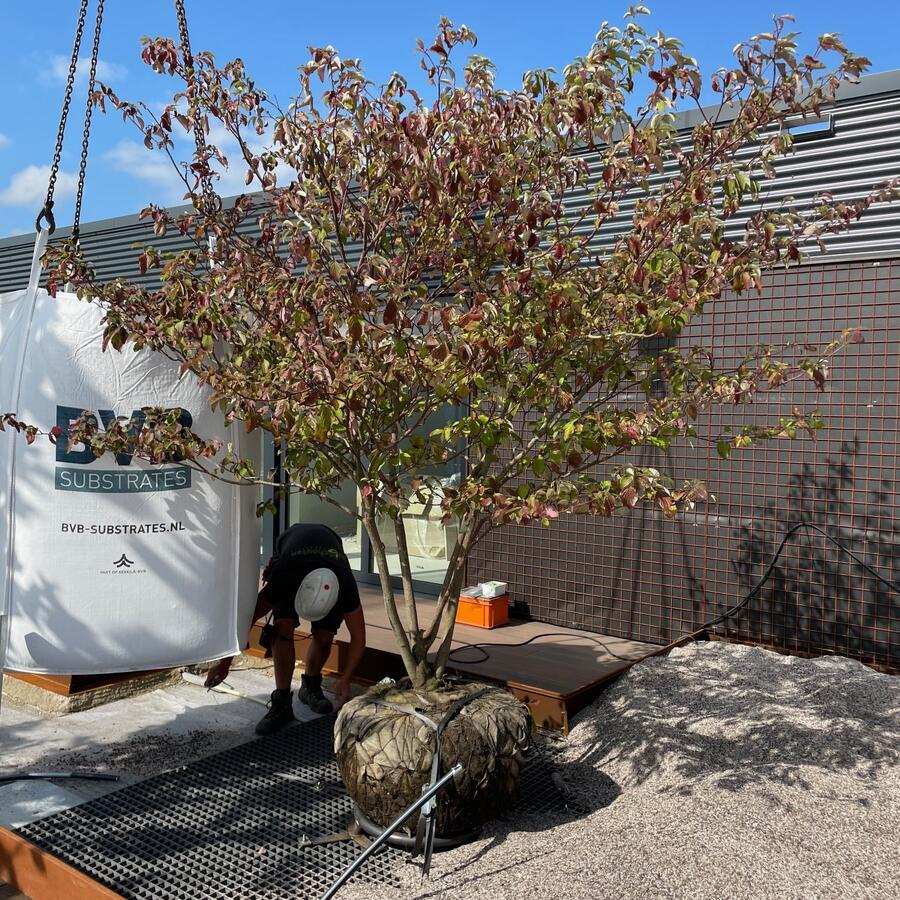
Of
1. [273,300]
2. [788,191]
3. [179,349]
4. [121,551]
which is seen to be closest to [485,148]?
[273,300]

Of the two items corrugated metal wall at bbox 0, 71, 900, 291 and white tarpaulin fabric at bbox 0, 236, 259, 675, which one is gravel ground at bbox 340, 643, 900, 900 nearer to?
white tarpaulin fabric at bbox 0, 236, 259, 675

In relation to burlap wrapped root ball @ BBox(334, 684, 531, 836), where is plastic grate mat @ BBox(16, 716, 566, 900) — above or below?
below

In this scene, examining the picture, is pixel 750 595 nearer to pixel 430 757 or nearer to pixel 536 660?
pixel 536 660

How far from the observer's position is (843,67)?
287cm

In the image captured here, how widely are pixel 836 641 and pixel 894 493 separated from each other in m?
0.98

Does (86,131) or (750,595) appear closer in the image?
(86,131)

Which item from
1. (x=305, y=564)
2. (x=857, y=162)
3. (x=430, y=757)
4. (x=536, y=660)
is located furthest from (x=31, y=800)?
(x=857, y=162)

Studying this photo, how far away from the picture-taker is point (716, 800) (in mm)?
3559

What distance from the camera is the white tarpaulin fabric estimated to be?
3.37 metres

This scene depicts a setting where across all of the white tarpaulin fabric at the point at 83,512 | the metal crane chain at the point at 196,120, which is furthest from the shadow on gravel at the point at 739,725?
the metal crane chain at the point at 196,120

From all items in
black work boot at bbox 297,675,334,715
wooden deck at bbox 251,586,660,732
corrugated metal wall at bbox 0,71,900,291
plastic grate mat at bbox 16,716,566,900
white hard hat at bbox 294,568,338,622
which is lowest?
plastic grate mat at bbox 16,716,566,900

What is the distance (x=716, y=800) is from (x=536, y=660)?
2037mm

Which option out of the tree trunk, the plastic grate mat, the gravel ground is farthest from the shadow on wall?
the tree trunk

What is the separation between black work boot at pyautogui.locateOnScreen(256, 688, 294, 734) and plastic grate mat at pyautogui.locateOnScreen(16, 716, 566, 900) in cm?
42
